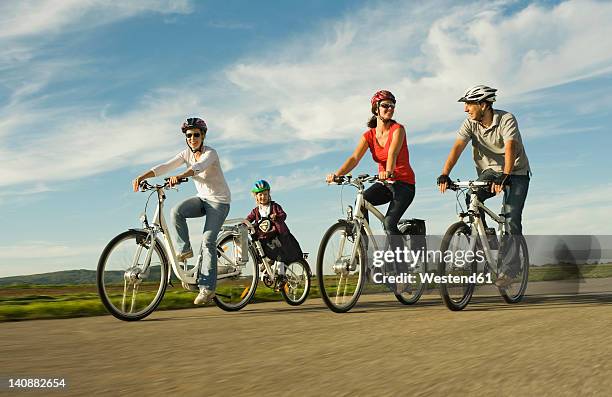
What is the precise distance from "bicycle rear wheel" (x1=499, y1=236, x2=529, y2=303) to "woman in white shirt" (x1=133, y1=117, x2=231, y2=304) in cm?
355

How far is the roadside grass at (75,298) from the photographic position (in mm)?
8719

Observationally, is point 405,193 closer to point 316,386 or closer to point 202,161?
point 202,161

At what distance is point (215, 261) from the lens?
890cm

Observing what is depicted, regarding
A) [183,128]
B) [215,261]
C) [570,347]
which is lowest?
[570,347]

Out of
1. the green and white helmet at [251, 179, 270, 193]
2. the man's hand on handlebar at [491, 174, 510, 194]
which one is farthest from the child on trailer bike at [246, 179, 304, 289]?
the man's hand on handlebar at [491, 174, 510, 194]

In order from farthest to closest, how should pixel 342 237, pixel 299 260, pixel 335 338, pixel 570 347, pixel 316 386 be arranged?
pixel 299 260 < pixel 342 237 < pixel 335 338 < pixel 570 347 < pixel 316 386

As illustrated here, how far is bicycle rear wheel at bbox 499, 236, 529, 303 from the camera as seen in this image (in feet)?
29.8

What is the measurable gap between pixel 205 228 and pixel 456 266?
299cm

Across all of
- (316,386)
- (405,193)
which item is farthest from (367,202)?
(316,386)

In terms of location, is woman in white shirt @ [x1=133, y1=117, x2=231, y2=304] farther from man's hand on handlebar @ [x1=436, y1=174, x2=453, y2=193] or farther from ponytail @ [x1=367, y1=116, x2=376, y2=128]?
man's hand on handlebar @ [x1=436, y1=174, x2=453, y2=193]

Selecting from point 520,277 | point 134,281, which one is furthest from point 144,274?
point 520,277

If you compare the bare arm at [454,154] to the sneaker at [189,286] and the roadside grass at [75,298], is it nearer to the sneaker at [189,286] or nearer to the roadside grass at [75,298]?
the roadside grass at [75,298]

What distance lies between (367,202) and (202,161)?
1.98 metres

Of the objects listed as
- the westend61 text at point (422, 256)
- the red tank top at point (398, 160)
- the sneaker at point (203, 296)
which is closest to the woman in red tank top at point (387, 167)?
the red tank top at point (398, 160)
